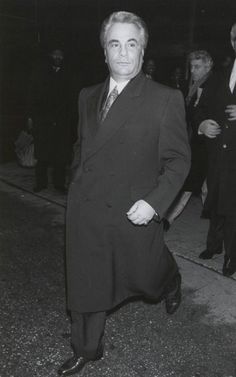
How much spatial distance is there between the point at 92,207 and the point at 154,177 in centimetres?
40

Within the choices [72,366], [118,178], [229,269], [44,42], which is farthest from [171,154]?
[44,42]

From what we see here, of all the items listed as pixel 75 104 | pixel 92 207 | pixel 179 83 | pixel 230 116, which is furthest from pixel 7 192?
pixel 92 207

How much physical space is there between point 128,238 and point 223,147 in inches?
61.0

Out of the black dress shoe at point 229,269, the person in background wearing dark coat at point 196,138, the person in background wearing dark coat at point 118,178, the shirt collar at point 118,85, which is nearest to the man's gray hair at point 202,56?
the person in background wearing dark coat at point 196,138

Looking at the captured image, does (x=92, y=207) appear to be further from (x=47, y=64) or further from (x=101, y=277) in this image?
(x=47, y=64)

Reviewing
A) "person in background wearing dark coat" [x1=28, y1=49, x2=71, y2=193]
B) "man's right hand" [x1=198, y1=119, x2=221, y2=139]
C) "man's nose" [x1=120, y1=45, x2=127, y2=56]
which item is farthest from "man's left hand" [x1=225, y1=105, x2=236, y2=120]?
"person in background wearing dark coat" [x1=28, y1=49, x2=71, y2=193]

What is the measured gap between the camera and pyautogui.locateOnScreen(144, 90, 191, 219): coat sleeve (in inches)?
97.3

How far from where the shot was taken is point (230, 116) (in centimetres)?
368

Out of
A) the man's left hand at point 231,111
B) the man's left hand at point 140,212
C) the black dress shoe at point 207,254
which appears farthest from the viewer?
the black dress shoe at point 207,254

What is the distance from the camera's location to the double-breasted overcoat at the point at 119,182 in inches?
96.7

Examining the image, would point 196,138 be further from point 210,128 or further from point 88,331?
point 88,331

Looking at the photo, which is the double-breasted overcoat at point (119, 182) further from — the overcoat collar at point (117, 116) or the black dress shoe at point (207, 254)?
the black dress shoe at point (207, 254)

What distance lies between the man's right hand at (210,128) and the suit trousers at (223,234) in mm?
714

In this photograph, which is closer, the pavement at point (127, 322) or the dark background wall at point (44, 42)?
the pavement at point (127, 322)
